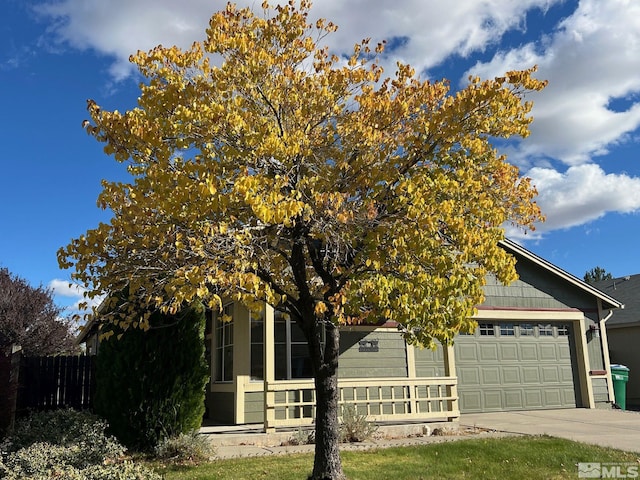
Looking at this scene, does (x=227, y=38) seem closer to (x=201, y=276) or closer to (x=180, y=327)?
(x=201, y=276)

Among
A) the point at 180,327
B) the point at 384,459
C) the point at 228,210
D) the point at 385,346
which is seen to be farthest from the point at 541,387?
the point at 228,210

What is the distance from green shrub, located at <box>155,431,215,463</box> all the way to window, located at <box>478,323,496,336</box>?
8.30 meters

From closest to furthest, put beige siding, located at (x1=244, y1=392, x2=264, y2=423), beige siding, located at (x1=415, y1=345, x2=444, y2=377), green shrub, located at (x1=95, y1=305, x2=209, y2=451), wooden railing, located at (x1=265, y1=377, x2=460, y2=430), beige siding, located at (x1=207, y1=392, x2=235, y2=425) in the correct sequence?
green shrub, located at (x1=95, y1=305, x2=209, y2=451) → wooden railing, located at (x1=265, y1=377, x2=460, y2=430) → beige siding, located at (x1=244, y1=392, x2=264, y2=423) → beige siding, located at (x1=207, y1=392, x2=235, y2=425) → beige siding, located at (x1=415, y1=345, x2=444, y2=377)

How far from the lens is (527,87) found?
6414 millimetres

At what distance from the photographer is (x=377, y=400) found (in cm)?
1119

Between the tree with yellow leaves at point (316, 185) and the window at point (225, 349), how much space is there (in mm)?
5449

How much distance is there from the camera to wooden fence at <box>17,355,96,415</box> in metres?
10.3

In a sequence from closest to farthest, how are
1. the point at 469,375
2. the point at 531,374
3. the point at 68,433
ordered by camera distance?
the point at 68,433, the point at 469,375, the point at 531,374

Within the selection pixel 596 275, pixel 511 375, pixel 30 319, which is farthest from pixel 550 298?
pixel 596 275

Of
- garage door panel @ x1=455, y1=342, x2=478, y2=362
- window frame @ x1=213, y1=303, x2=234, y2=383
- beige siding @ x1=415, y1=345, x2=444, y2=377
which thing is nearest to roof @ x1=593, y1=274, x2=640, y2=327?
garage door panel @ x1=455, y1=342, x2=478, y2=362

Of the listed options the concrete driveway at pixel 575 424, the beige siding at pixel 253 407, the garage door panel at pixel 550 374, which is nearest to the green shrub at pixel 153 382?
the beige siding at pixel 253 407

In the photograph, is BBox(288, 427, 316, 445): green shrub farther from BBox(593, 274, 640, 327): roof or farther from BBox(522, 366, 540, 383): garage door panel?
BBox(593, 274, 640, 327): roof

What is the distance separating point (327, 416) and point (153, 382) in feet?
11.8

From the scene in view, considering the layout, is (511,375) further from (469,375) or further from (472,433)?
(472,433)
